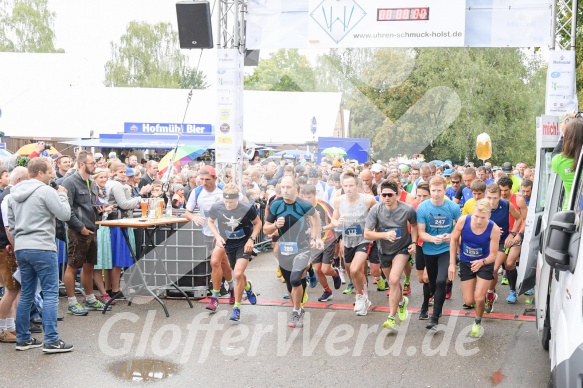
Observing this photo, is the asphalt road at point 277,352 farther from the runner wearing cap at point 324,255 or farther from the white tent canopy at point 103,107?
the white tent canopy at point 103,107

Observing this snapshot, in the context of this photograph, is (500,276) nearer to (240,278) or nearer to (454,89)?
(240,278)

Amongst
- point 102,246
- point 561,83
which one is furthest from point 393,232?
point 561,83

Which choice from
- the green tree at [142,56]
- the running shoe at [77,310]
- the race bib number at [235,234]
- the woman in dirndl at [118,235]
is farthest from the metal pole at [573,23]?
the green tree at [142,56]

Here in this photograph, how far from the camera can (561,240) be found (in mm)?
4703

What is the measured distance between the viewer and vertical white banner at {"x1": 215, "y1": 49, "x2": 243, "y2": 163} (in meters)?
12.7

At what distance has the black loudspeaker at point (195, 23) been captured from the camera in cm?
1205

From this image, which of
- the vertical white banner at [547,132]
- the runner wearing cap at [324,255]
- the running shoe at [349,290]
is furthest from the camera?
the running shoe at [349,290]

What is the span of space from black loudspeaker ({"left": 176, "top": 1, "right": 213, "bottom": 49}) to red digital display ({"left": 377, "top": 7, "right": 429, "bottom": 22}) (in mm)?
2969

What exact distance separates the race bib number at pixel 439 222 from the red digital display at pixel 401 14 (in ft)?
16.4

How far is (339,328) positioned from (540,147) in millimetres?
3181

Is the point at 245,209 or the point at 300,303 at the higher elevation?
the point at 245,209

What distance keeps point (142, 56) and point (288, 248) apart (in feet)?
212

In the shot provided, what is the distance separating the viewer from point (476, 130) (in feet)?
143

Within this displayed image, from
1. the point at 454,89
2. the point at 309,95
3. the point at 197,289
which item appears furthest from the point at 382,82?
the point at 197,289
